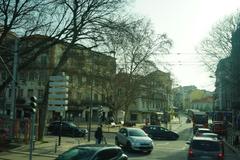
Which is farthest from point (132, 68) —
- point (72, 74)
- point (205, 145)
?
point (205, 145)

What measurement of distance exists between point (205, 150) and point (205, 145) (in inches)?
11.9

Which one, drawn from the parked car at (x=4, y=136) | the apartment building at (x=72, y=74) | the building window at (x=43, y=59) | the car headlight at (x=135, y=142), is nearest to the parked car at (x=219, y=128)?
the apartment building at (x=72, y=74)

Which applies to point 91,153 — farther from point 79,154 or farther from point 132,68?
point 132,68

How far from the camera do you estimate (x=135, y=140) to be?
99.6ft

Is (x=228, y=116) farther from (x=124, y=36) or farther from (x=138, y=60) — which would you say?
(x=124, y=36)

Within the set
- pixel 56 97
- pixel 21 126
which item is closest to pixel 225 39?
pixel 21 126

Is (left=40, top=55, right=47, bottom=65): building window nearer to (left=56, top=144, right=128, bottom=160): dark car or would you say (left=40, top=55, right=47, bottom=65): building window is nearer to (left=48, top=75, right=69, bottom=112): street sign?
(left=48, top=75, right=69, bottom=112): street sign

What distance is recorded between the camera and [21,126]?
35.6 metres

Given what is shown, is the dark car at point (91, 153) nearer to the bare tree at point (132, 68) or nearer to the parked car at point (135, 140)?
the parked car at point (135, 140)

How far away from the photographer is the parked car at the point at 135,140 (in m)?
30.2

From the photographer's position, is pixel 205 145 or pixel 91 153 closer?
pixel 91 153

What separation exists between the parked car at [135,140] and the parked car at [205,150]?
8788 mm

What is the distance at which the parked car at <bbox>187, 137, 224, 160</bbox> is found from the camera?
2109cm

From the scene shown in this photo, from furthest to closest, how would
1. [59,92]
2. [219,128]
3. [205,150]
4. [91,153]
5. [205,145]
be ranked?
[219,128], [59,92], [205,145], [205,150], [91,153]
